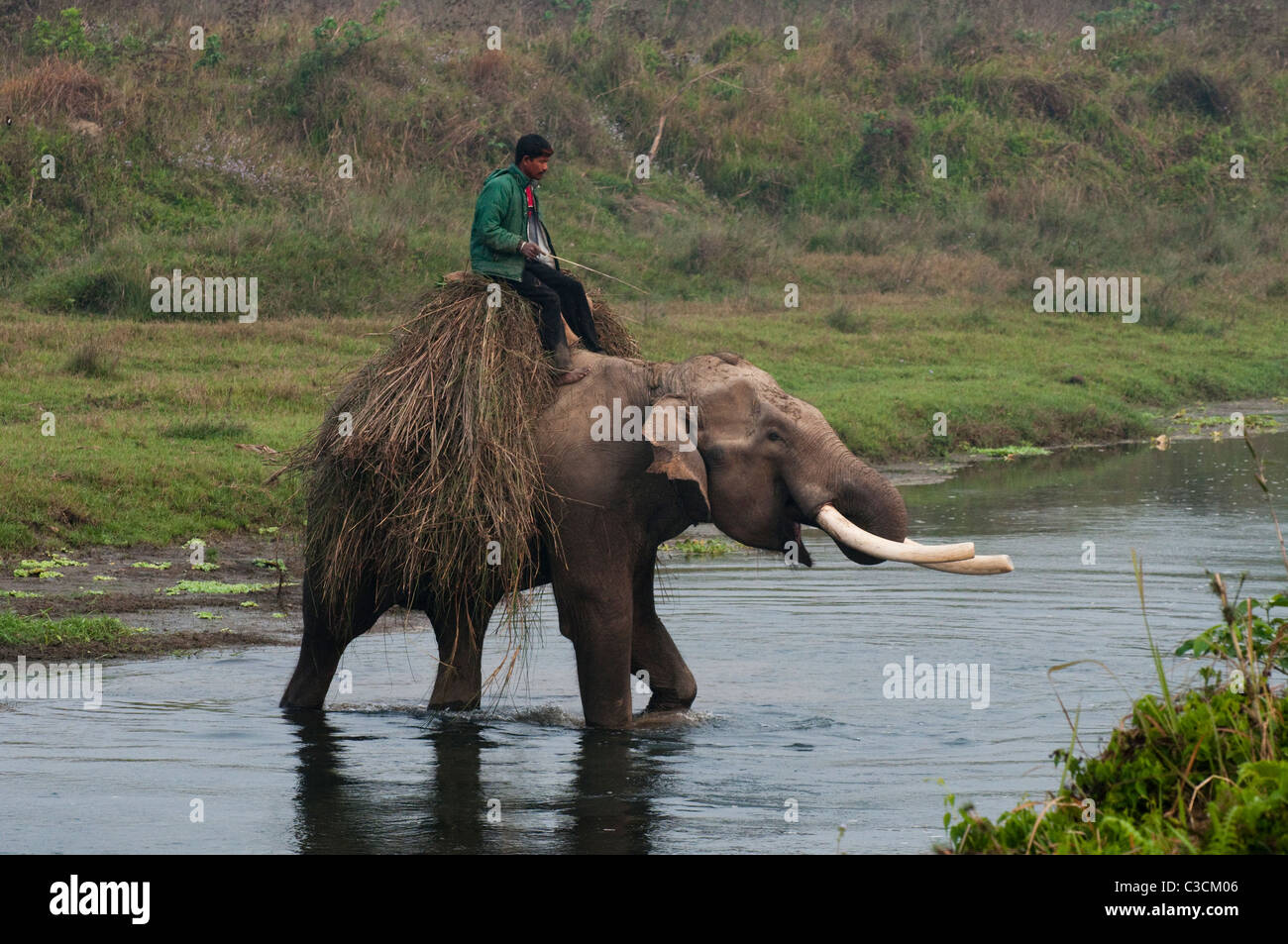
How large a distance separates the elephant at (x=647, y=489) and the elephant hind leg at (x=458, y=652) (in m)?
0.02

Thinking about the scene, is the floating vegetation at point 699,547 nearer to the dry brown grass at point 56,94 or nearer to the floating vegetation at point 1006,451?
the floating vegetation at point 1006,451

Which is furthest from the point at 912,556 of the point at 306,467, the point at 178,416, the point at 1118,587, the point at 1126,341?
the point at 1126,341

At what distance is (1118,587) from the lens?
38.3 feet

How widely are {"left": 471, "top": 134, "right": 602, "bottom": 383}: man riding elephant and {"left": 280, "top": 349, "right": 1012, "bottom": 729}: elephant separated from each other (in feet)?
0.63

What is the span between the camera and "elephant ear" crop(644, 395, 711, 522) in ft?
24.3

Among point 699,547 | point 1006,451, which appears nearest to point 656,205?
point 1006,451

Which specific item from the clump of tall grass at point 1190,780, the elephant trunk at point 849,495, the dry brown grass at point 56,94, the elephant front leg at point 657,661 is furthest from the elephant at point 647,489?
the dry brown grass at point 56,94

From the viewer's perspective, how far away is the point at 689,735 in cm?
806

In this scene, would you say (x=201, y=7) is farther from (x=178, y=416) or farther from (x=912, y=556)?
(x=912, y=556)

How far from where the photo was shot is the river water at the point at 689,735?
21.2 feet

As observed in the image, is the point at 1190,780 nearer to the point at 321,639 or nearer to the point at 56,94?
the point at 321,639

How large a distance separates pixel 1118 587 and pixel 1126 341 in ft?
37.9

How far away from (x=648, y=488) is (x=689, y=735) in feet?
3.88

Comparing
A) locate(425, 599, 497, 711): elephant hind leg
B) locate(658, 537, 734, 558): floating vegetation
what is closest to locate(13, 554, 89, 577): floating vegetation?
locate(425, 599, 497, 711): elephant hind leg
